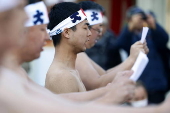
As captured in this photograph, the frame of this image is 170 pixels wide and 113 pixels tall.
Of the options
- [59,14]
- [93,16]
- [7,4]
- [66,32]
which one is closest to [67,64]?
[66,32]

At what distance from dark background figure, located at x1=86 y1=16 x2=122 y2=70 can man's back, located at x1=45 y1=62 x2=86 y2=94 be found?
13.6 ft

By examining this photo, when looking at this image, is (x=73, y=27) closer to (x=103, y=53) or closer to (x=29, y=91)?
(x=29, y=91)

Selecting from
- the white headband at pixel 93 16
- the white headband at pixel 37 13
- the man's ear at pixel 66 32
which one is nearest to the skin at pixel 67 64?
the man's ear at pixel 66 32

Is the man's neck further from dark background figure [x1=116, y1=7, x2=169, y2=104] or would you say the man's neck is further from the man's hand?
dark background figure [x1=116, y1=7, x2=169, y2=104]

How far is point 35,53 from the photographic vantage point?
4.08 m

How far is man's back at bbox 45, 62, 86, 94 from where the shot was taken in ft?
15.3

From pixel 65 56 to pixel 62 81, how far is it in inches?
15.1

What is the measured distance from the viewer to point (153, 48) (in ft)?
30.1

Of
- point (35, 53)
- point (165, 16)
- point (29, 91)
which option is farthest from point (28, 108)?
point (165, 16)

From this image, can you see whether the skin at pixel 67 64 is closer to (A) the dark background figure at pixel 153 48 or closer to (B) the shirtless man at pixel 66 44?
(B) the shirtless man at pixel 66 44

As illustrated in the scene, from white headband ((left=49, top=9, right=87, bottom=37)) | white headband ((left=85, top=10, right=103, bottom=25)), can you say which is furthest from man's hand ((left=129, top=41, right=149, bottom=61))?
white headband ((left=85, top=10, right=103, bottom=25))

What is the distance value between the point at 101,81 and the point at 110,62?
12.3 feet

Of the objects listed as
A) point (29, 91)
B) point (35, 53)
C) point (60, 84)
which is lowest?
point (60, 84)

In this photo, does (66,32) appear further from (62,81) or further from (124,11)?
(124,11)
